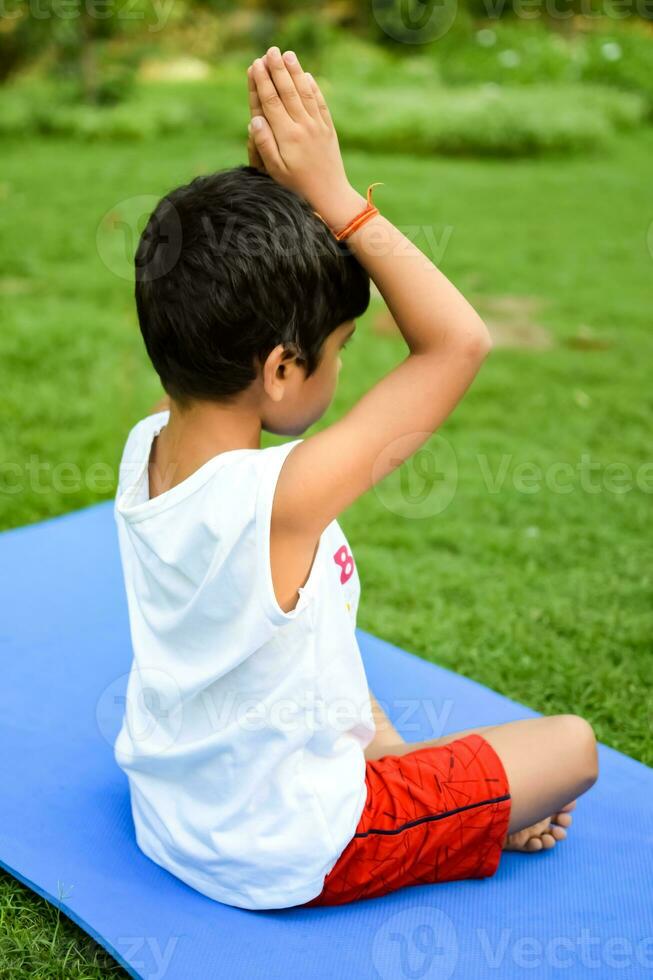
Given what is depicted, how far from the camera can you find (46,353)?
15.1 feet

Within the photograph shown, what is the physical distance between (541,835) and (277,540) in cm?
83

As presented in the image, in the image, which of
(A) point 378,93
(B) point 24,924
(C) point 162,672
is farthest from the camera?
(A) point 378,93

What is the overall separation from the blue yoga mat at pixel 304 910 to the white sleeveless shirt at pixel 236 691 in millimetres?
79

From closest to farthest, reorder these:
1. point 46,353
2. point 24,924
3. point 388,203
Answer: point 24,924 → point 46,353 → point 388,203

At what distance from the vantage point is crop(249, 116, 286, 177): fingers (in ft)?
4.90

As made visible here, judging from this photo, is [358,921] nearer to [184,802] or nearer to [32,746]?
[184,802]

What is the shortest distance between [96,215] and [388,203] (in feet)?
6.50

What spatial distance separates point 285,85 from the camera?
146cm

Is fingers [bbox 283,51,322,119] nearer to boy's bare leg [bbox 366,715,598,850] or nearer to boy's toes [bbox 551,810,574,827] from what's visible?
boy's bare leg [bbox 366,715,598,850]

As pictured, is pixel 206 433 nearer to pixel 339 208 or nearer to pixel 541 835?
pixel 339 208

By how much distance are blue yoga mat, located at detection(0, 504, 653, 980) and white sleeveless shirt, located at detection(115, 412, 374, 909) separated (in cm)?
8

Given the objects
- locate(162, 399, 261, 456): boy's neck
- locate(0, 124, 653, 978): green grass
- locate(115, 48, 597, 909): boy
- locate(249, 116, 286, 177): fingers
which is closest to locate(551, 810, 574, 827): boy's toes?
locate(115, 48, 597, 909): boy

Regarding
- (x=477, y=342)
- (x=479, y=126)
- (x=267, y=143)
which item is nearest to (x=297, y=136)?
(x=267, y=143)

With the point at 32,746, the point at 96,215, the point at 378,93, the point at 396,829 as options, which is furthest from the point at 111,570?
the point at 378,93
